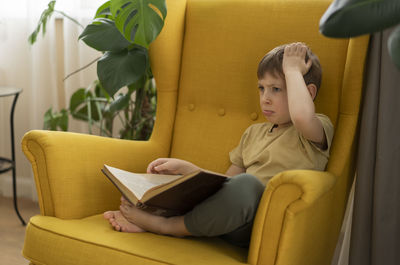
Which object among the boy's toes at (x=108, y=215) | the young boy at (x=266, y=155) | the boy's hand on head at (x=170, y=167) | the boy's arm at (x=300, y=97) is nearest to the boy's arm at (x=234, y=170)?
the young boy at (x=266, y=155)

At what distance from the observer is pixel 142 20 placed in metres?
1.56

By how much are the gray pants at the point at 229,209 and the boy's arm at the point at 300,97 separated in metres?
0.21

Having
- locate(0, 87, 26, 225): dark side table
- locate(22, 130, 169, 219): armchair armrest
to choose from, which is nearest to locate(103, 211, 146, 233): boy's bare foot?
locate(22, 130, 169, 219): armchair armrest

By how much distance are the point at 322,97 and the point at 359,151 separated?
20 cm

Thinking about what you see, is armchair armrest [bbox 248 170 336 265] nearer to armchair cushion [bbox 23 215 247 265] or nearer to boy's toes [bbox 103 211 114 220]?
armchair cushion [bbox 23 215 247 265]

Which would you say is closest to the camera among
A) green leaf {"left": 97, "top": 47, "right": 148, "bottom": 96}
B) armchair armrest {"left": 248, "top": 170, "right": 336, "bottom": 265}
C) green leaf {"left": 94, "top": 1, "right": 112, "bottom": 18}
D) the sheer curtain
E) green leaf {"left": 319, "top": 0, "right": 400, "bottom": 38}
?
A: green leaf {"left": 319, "top": 0, "right": 400, "bottom": 38}

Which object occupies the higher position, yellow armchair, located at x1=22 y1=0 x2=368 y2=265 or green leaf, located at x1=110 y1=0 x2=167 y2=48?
green leaf, located at x1=110 y1=0 x2=167 y2=48

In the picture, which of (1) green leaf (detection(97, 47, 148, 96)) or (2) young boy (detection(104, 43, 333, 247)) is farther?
(1) green leaf (detection(97, 47, 148, 96))

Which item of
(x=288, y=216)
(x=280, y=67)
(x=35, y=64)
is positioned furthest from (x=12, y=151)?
(x=288, y=216)

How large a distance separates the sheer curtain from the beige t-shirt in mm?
1400

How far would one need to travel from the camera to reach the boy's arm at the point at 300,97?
1333 mm

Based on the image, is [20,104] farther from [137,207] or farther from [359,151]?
[359,151]

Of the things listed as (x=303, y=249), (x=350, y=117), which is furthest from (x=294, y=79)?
(x=303, y=249)

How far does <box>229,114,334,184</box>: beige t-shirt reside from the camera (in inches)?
55.1
